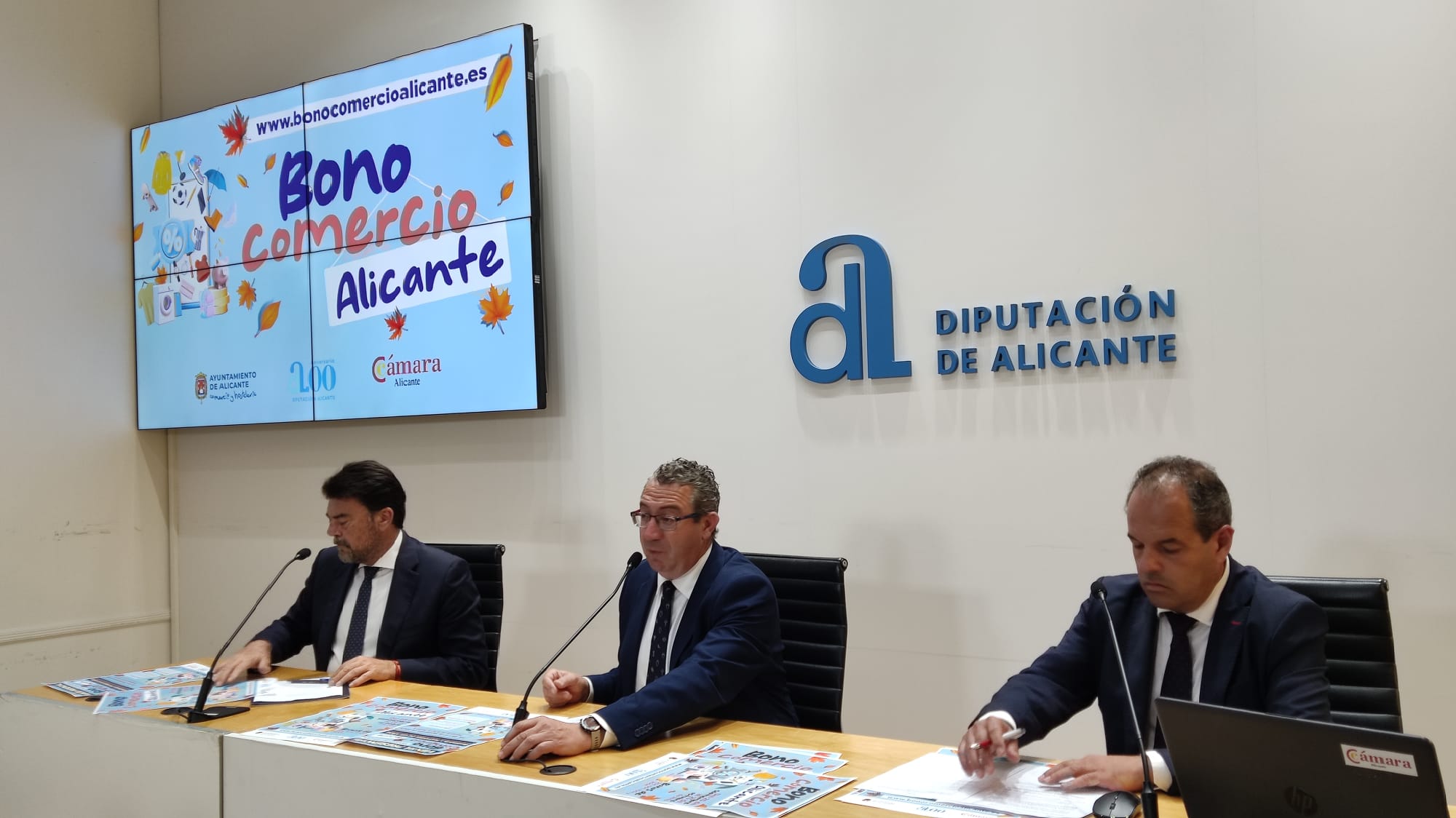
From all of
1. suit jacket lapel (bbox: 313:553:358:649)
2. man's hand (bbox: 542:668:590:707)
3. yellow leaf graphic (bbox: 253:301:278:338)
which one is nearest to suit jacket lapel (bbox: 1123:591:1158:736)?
man's hand (bbox: 542:668:590:707)

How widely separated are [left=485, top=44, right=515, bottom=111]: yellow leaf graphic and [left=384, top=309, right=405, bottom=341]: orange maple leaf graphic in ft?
2.77

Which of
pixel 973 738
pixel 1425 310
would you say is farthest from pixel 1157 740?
pixel 1425 310

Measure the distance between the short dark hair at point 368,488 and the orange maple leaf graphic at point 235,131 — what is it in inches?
86.1

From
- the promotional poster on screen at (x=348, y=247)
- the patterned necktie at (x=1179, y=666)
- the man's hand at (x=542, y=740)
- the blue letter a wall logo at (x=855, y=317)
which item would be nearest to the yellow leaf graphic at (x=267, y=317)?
the promotional poster on screen at (x=348, y=247)

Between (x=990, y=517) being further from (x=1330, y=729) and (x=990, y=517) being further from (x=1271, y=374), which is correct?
(x=1330, y=729)

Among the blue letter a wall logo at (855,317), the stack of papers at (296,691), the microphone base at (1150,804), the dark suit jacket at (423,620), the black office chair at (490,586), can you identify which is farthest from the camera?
the blue letter a wall logo at (855,317)

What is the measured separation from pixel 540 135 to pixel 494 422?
1076 mm

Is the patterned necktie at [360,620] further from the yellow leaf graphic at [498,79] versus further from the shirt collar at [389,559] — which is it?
the yellow leaf graphic at [498,79]

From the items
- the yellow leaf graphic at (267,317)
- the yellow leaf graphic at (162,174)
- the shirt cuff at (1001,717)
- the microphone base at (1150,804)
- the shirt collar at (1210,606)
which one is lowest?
the microphone base at (1150,804)

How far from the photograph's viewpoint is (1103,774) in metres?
1.75

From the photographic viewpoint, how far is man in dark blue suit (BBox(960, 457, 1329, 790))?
1.88m

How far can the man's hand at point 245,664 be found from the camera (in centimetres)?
294

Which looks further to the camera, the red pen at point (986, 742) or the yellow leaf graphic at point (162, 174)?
the yellow leaf graphic at point (162, 174)

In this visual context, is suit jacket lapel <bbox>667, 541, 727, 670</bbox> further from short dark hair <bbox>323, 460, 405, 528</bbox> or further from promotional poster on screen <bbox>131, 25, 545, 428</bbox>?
promotional poster on screen <bbox>131, 25, 545, 428</bbox>
